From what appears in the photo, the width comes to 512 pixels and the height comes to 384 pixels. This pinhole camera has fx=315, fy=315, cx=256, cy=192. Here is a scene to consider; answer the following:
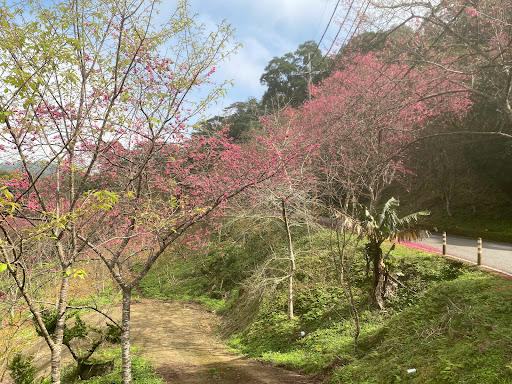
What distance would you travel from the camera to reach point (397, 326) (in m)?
7.82

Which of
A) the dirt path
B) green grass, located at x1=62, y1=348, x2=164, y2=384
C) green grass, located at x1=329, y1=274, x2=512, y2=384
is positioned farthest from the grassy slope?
green grass, located at x1=62, y1=348, x2=164, y2=384

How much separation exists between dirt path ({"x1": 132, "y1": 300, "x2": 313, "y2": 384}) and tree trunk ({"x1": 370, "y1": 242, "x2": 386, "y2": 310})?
3.43m

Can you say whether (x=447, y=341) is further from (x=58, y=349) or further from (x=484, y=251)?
(x=484, y=251)

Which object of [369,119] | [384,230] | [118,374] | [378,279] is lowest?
[118,374]

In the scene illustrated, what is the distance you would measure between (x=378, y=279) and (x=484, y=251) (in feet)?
20.4

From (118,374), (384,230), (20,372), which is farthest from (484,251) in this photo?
(20,372)

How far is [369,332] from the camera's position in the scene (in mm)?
8633

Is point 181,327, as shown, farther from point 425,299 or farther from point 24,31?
point 24,31

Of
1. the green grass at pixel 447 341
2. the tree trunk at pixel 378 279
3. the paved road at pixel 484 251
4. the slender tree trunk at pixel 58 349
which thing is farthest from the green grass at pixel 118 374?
the paved road at pixel 484 251

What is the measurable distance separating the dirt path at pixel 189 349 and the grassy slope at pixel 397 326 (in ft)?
2.61

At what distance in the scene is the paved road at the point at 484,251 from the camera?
1053 centimetres

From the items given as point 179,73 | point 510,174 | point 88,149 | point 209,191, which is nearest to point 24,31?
point 88,149

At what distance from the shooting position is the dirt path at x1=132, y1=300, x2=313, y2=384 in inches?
344

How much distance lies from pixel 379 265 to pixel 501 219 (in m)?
13.5
